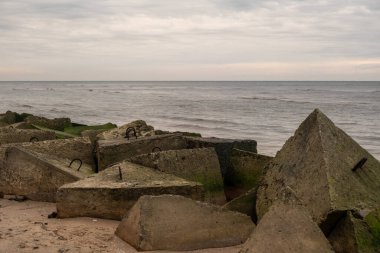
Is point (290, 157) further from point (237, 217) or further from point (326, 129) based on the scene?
point (237, 217)

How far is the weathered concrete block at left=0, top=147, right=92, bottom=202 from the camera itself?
511 cm

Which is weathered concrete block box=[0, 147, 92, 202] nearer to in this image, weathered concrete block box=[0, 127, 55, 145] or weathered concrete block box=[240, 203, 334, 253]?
weathered concrete block box=[0, 127, 55, 145]

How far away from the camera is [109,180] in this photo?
4527 mm

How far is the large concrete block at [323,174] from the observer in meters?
3.37

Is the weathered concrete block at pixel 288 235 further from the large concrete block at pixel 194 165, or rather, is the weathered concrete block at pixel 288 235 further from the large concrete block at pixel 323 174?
the large concrete block at pixel 194 165

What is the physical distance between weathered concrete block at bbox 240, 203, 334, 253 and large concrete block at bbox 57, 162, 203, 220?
1.42 meters

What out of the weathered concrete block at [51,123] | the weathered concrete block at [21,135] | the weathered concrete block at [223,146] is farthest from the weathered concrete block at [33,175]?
the weathered concrete block at [51,123]

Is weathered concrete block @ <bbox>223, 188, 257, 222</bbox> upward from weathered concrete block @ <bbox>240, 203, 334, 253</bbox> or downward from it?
downward

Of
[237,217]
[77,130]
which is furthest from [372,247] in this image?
[77,130]

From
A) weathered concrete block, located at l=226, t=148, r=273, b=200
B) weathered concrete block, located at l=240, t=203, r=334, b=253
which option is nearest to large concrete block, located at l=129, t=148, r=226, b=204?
weathered concrete block, located at l=226, t=148, r=273, b=200

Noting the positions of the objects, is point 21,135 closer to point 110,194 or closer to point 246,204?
point 110,194

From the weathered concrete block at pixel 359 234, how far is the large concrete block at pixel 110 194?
1.56 meters

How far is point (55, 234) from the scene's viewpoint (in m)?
3.99

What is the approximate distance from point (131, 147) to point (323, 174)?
8.95ft
